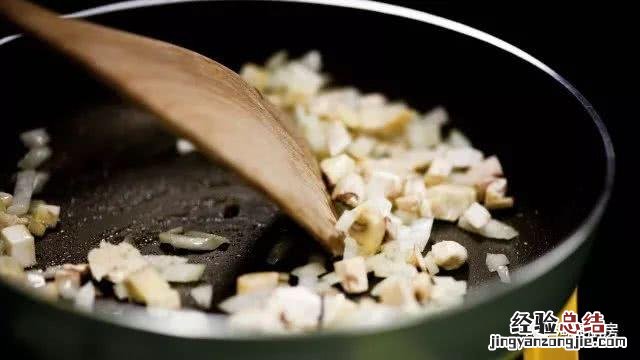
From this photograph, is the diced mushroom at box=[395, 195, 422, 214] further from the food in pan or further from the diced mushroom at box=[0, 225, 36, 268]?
the diced mushroom at box=[0, 225, 36, 268]

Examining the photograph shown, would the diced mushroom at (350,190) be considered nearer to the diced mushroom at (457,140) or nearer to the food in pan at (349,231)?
the food in pan at (349,231)

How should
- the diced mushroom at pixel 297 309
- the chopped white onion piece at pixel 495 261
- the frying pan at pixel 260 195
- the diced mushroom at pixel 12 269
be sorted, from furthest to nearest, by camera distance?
the chopped white onion piece at pixel 495 261 < the diced mushroom at pixel 12 269 < the diced mushroom at pixel 297 309 < the frying pan at pixel 260 195

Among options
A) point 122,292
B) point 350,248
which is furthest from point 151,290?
point 350,248

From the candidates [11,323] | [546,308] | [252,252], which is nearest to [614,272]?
[546,308]

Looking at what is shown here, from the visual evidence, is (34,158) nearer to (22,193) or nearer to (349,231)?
(22,193)

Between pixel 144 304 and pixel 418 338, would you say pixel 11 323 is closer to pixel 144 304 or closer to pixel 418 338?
pixel 144 304

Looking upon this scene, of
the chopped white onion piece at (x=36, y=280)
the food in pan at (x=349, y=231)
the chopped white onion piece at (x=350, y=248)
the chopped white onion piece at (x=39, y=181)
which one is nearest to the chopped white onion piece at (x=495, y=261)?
the food in pan at (x=349, y=231)
